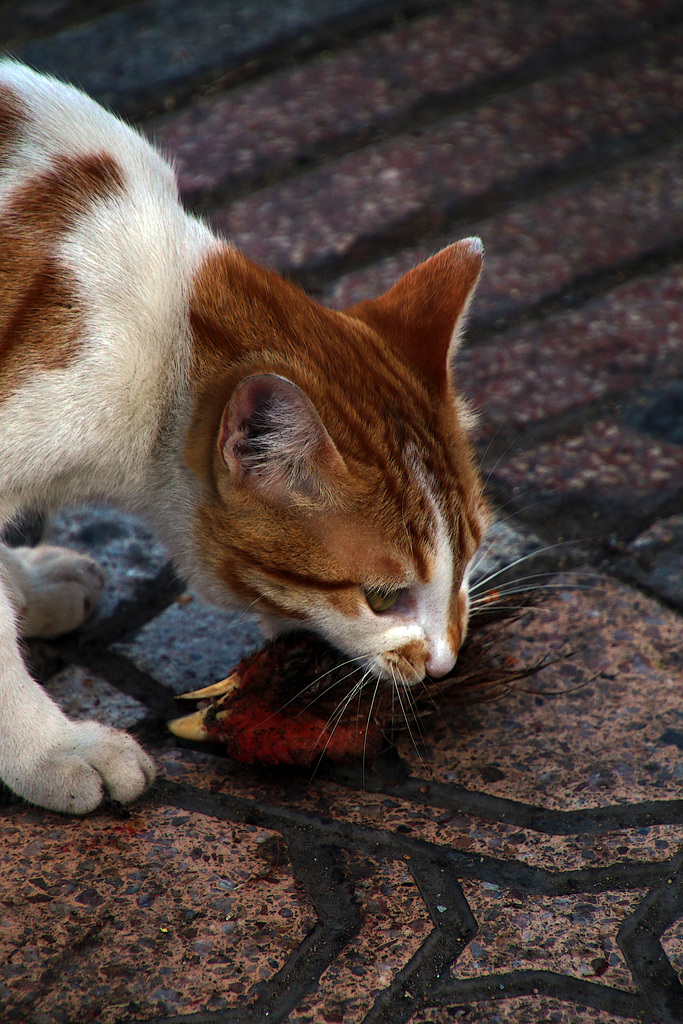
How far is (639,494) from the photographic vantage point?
2473 mm

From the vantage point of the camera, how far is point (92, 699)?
2.02 m

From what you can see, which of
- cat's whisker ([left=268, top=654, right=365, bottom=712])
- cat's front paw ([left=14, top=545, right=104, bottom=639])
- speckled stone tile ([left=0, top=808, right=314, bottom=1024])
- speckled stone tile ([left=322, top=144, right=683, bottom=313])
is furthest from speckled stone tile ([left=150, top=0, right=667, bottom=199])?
speckled stone tile ([left=0, top=808, right=314, bottom=1024])

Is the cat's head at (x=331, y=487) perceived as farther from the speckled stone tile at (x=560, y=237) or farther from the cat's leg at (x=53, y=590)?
the speckled stone tile at (x=560, y=237)

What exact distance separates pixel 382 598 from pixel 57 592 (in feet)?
2.42

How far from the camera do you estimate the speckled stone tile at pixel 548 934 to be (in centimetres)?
148

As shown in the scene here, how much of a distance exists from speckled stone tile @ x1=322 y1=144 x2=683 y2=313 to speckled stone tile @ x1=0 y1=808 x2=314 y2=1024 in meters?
1.75

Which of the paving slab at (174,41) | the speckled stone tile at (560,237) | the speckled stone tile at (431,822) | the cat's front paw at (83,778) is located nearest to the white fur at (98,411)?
the cat's front paw at (83,778)

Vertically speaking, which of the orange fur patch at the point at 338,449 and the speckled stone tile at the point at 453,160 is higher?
the orange fur patch at the point at 338,449

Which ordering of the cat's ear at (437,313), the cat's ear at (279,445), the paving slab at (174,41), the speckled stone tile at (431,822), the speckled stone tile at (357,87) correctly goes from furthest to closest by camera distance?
1. the paving slab at (174,41)
2. the speckled stone tile at (357,87)
3. the cat's ear at (437,313)
4. the speckled stone tile at (431,822)
5. the cat's ear at (279,445)

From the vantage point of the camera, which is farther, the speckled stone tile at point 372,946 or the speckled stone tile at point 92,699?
the speckled stone tile at point 92,699

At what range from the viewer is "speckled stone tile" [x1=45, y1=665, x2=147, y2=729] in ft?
6.48

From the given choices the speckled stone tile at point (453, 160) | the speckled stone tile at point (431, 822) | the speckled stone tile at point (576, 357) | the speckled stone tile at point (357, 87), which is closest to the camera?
the speckled stone tile at point (431, 822)

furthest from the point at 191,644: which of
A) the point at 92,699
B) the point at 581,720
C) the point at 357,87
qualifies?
the point at 357,87

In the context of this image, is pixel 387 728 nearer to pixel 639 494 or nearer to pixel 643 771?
pixel 643 771
